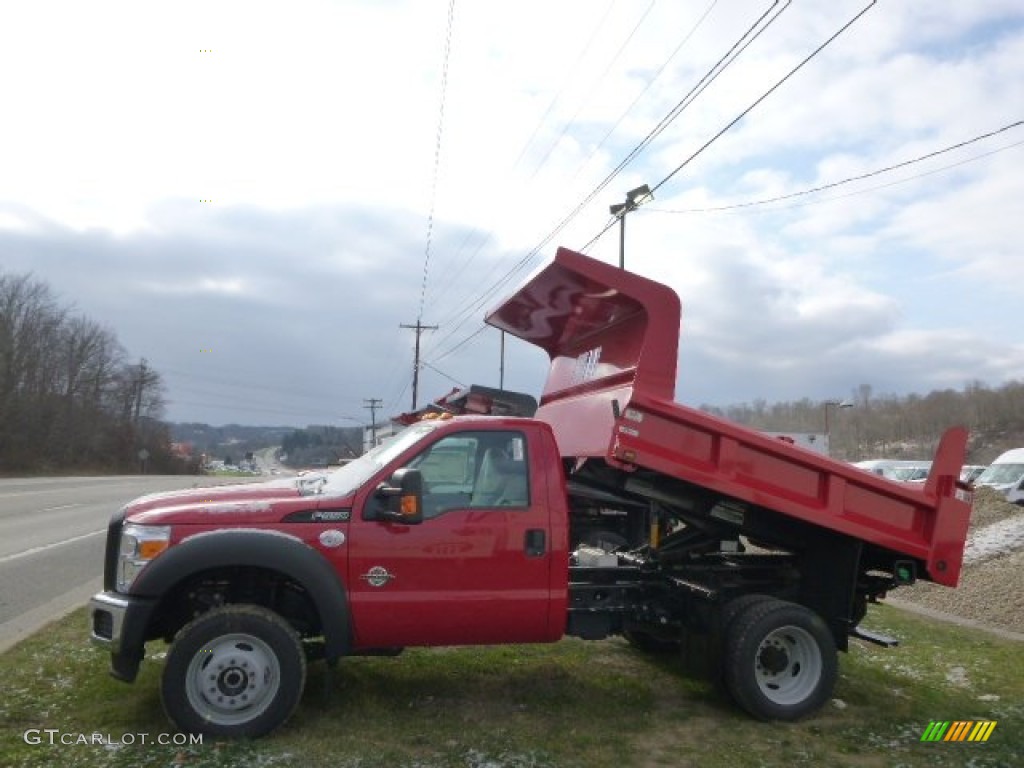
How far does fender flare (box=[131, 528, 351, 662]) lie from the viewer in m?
5.32

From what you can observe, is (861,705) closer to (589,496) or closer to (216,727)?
(589,496)

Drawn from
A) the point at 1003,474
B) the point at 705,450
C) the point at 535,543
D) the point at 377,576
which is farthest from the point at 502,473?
the point at 1003,474

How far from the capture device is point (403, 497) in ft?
18.1

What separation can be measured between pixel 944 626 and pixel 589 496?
5.31 meters

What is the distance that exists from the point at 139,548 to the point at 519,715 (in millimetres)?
2558

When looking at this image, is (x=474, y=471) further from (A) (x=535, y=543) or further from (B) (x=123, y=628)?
(B) (x=123, y=628)

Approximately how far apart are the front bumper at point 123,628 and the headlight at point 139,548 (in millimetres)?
115

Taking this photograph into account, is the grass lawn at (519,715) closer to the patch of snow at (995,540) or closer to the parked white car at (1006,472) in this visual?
the patch of snow at (995,540)

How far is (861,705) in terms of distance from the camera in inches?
255

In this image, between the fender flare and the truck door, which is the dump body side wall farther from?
the fender flare

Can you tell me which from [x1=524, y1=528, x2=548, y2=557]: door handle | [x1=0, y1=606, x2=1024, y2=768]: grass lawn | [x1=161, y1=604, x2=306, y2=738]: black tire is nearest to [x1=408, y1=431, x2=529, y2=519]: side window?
[x1=524, y1=528, x2=548, y2=557]: door handle

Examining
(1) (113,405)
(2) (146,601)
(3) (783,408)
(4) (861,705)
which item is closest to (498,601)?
(2) (146,601)

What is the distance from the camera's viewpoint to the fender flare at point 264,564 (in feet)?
17.4

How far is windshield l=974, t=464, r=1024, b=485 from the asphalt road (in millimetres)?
28539
